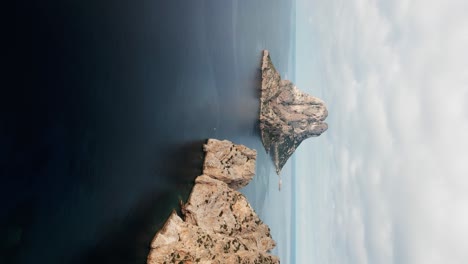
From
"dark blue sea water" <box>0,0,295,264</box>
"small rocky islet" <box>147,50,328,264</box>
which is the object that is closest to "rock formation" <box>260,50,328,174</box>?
"dark blue sea water" <box>0,0,295,264</box>

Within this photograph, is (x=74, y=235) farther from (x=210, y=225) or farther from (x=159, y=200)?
(x=210, y=225)

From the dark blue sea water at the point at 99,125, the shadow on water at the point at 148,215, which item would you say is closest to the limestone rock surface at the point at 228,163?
the shadow on water at the point at 148,215

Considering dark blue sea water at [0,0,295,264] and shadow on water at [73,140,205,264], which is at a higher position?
dark blue sea water at [0,0,295,264]

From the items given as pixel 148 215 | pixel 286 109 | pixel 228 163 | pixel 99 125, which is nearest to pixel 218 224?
pixel 148 215

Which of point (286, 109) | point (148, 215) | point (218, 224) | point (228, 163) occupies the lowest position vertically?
point (218, 224)

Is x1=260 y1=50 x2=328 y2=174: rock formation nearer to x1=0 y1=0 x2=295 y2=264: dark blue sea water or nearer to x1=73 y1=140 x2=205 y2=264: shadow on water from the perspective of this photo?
x1=0 y1=0 x2=295 y2=264: dark blue sea water

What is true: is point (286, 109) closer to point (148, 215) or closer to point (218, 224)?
point (218, 224)

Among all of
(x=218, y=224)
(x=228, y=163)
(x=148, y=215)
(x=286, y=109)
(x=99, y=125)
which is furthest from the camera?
(x=286, y=109)
